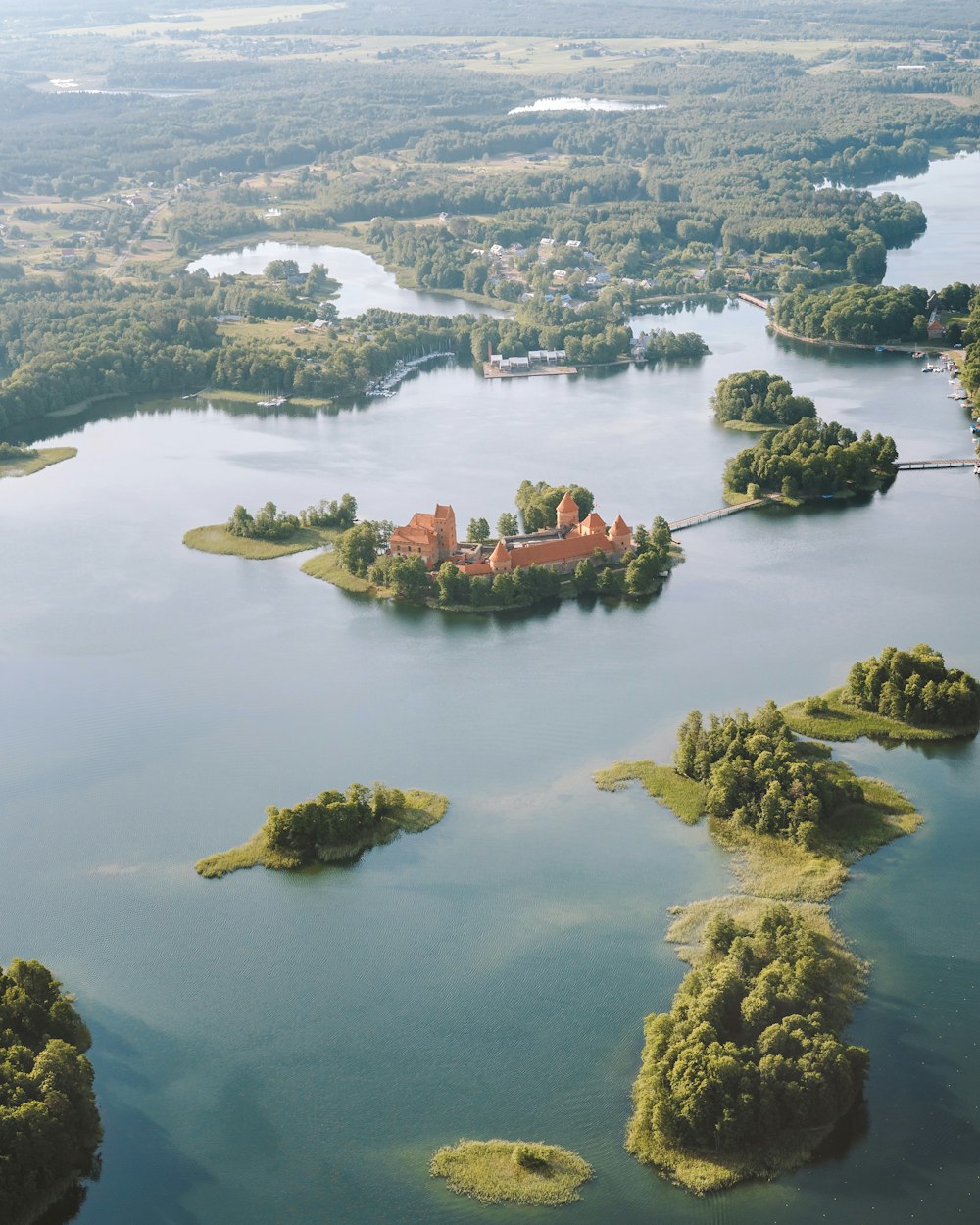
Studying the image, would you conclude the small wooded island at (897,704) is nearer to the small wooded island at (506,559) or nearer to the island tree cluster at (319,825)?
the small wooded island at (506,559)

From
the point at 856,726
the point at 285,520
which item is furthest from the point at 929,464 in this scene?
the point at 285,520

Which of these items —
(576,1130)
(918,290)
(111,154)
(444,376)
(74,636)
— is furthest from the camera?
(111,154)

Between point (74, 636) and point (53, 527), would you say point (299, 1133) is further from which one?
point (53, 527)

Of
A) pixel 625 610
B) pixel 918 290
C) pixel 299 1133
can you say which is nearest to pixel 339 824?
pixel 299 1133

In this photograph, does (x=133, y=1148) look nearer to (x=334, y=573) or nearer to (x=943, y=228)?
(x=334, y=573)

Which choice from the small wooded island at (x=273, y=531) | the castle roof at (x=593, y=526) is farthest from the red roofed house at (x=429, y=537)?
the castle roof at (x=593, y=526)

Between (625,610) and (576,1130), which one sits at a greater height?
(625,610)
